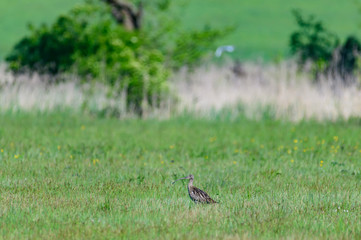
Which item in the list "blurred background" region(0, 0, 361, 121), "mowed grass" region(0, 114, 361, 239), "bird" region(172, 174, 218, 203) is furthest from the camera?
"blurred background" region(0, 0, 361, 121)

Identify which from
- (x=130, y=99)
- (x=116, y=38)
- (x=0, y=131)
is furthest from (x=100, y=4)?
(x=0, y=131)

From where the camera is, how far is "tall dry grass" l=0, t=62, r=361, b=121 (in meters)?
19.8

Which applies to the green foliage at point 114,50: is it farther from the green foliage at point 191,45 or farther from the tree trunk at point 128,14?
the tree trunk at point 128,14

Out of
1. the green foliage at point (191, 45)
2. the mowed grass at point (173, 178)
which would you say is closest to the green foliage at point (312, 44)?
the green foliage at point (191, 45)

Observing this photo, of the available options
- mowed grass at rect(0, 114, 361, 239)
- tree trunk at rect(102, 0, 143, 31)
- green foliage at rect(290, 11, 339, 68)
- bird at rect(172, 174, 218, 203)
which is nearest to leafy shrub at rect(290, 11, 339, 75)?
green foliage at rect(290, 11, 339, 68)

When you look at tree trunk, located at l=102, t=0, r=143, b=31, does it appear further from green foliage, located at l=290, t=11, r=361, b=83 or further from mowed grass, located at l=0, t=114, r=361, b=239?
mowed grass, located at l=0, t=114, r=361, b=239

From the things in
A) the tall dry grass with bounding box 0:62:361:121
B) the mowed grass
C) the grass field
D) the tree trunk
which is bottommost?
the mowed grass

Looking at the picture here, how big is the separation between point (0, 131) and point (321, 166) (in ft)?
25.2

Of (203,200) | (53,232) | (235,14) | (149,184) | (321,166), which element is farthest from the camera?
(235,14)

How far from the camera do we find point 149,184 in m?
9.88

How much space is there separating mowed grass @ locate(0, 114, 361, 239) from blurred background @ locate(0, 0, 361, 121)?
260cm

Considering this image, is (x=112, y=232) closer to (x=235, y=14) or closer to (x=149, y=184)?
(x=149, y=184)

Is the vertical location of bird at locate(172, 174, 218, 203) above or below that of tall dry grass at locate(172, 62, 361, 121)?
below

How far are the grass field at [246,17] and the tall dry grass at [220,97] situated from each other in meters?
31.3
